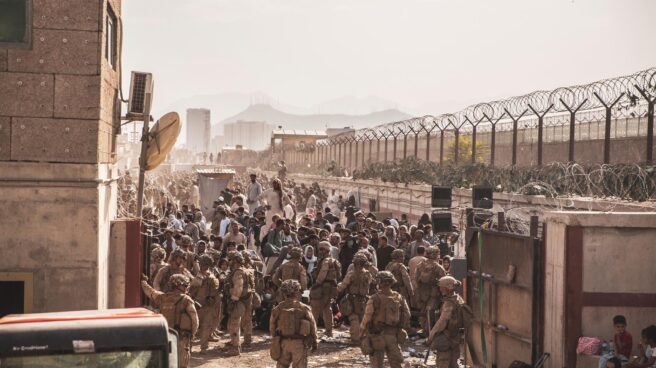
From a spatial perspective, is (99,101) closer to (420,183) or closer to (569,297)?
(569,297)

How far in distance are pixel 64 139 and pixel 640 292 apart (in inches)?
234

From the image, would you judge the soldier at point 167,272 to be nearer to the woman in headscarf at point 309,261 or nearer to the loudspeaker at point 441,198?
the woman in headscarf at point 309,261

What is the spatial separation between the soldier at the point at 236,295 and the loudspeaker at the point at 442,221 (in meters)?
3.69

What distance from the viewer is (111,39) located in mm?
9734

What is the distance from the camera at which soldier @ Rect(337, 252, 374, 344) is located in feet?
39.1

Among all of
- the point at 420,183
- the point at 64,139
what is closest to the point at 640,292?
the point at 64,139

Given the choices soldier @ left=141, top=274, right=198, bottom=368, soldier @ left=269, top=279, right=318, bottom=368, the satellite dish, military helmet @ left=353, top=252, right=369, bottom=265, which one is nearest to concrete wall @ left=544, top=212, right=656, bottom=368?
soldier @ left=269, top=279, right=318, bottom=368

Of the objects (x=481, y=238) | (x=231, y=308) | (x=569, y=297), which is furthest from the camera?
(x=231, y=308)

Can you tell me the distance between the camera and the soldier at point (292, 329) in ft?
30.7

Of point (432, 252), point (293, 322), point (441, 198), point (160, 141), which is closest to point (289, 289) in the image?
point (293, 322)

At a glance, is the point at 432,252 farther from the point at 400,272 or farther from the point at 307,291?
the point at 307,291

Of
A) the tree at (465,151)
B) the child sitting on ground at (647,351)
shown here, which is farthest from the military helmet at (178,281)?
the tree at (465,151)

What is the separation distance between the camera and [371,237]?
50.2 feet

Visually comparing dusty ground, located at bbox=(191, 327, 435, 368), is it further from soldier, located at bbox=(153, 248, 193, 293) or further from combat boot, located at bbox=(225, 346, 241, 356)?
soldier, located at bbox=(153, 248, 193, 293)
